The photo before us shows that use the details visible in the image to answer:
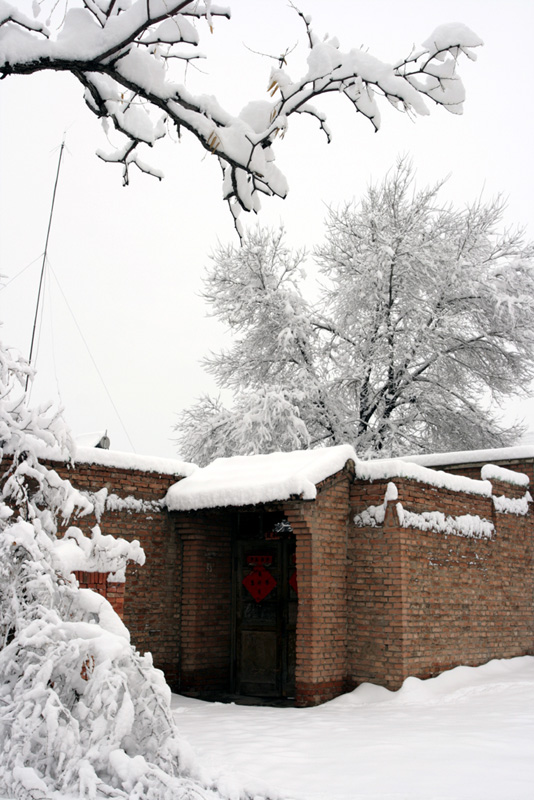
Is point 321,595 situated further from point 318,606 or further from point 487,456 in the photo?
point 487,456

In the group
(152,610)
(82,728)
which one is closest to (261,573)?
(152,610)

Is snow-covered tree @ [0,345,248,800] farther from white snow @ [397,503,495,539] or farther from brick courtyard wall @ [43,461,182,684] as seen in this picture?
white snow @ [397,503,495,539]

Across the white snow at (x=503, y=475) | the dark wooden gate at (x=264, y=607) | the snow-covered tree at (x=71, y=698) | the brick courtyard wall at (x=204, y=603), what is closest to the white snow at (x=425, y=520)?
the white snow at (x=503, y=475)

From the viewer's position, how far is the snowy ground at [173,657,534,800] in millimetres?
5184

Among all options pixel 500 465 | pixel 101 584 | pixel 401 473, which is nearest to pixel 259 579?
pixel 401 473

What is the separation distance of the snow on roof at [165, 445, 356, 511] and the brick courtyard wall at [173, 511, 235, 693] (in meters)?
0.33

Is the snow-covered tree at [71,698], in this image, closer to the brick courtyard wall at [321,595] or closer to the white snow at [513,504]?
the brick courtyard wall at [321,595]

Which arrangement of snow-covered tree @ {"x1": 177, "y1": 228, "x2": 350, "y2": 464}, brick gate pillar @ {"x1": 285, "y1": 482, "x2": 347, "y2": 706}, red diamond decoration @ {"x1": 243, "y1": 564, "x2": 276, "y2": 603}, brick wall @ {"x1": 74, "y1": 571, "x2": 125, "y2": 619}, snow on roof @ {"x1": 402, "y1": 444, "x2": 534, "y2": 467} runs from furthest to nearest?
snow-covered tree @ {"x1": 177, "y1": 228, "x2": 350, "y2": 464} → snow on roof @ {"x1": 402, "y1": 444, "x2": 534, "y2": 467} → red diamond decoration @ {"x1": 243, "y1": 564, "x2": 276, "y2": 603} → brick gate pillar @ {"x1": 285, "y1": 482, "x2": 347, "y2": 706} → brick wall @ {"x1": 74, "y1": 571, "x2": 125, "y2": 619}

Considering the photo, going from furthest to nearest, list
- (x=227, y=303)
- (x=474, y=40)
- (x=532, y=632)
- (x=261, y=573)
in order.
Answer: (x=227, y=303) → (x=532, y=632) → (x=261, y=573) → (x=474, y=40)

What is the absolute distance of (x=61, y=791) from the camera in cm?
432

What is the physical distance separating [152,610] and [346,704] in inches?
107

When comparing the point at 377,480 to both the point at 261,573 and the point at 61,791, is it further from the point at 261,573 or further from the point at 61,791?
the point at 61,791

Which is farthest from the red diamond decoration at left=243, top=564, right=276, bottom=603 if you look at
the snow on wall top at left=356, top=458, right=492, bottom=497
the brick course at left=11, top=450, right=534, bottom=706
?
the snow on wall top at left=356, top=458, right=492, bottom=497

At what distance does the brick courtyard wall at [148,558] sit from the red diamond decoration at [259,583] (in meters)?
0.95
